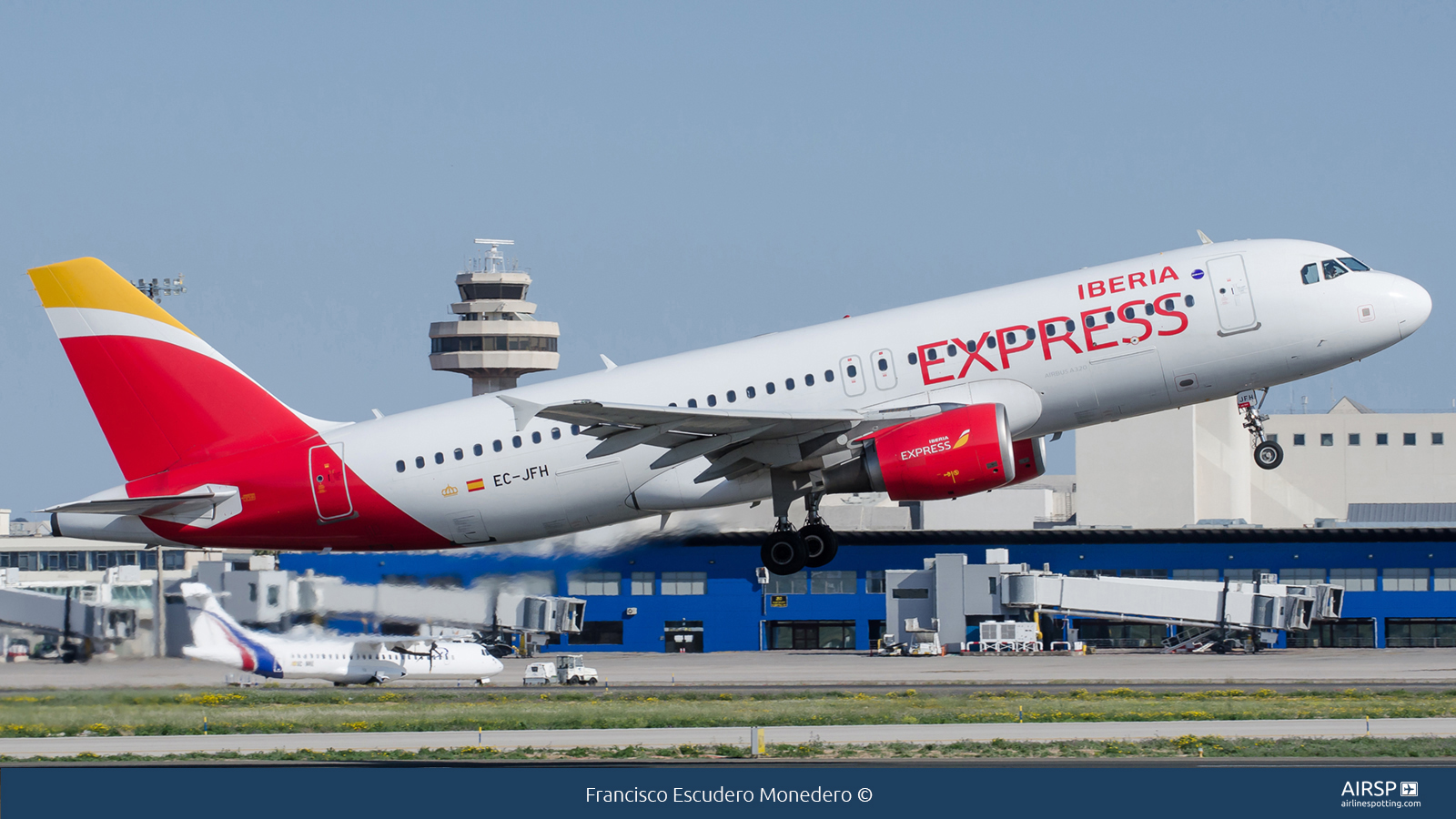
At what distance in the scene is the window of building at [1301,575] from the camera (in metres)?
91.9

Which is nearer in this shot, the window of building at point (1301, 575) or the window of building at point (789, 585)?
the window of building at point (789, 585)

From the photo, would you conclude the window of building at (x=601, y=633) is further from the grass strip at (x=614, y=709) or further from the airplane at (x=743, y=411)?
the airplane at (x=743, y=411)

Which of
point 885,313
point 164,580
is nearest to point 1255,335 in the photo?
point 885,313

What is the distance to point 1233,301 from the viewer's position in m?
31.0

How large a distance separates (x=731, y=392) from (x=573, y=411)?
13.1 ft

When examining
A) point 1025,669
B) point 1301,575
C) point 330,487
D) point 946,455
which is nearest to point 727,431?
point 946,455

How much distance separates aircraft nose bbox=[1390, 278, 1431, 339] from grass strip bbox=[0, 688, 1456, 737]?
13.7 m

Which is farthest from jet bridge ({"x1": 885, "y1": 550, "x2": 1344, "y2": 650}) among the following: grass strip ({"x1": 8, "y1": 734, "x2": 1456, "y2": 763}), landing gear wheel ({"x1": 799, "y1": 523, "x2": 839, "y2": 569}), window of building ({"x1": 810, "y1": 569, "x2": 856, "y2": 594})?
landing gear wheel ({"x1": 799, "y1": 523, "x2": 839, "y2": 569})

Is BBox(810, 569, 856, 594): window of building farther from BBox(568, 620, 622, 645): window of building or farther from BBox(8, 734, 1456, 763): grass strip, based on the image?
BBox(8, 734, 1456, 763): grass strip

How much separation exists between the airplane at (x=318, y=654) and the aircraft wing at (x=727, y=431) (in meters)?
8.85

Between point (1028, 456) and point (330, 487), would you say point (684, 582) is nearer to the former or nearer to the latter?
point (330, 487)

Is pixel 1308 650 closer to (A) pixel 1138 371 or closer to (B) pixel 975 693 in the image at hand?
(B) pixel 975 693

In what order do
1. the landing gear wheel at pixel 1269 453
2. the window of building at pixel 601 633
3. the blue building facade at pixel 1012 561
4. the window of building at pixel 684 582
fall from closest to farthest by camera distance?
the landing gear wheel at pixel 1269 453, the window of building at pixel 601 633, the window of building at pixel 684 582, the blue building facade at pixel 1012 561

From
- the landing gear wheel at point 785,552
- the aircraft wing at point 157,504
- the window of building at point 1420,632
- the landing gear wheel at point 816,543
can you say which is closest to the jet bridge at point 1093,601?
the window of building at point 1420,632
